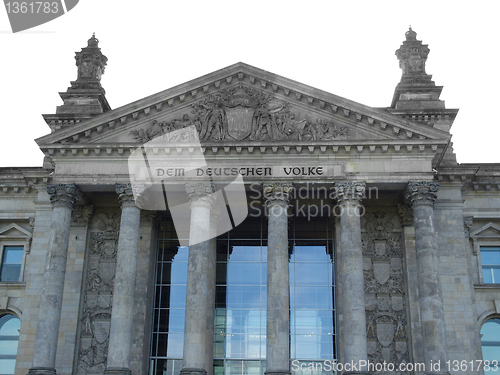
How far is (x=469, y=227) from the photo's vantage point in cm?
3406

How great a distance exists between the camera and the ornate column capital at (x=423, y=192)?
3041 cm

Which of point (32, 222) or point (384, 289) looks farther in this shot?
point (32, 222)

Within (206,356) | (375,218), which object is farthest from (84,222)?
(375,218)

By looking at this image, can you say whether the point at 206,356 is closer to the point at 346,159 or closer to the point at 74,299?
the point at 74,299

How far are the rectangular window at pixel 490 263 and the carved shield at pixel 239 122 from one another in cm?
1421

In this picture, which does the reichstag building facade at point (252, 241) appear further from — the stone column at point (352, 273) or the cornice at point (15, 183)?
the cornice at point (15, 183)

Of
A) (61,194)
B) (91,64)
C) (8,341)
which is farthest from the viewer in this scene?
(91,64)

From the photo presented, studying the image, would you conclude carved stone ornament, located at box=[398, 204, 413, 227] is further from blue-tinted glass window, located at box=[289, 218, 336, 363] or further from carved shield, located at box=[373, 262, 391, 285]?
blue-tinted glass window, located at box=[289, 218, 336, 363]

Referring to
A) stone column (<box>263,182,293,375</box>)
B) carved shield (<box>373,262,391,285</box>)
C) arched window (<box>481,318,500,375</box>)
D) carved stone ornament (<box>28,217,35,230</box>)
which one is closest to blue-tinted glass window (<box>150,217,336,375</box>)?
carved shield (<box>373,262,391,285</box>)

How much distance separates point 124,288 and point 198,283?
3410 millimetres

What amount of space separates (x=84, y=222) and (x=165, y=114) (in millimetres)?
7249

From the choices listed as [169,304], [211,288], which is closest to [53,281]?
[169,304]

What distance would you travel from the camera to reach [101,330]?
32.5 metres

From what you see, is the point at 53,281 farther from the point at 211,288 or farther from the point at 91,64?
the point at 91,64
